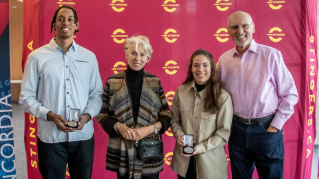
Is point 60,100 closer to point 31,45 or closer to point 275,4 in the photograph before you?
point 31,45

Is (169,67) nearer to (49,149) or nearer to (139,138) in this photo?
(139,138)

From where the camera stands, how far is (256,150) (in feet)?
6.29

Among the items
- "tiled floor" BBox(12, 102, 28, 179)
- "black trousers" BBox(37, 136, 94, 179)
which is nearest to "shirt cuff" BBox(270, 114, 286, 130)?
"black trousers" BBox(37, 136, 94, 179)

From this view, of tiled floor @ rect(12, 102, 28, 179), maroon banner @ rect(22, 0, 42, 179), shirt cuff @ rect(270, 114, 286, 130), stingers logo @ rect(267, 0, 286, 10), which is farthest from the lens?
tiled floor @ rect(12, 102, 28, 179)

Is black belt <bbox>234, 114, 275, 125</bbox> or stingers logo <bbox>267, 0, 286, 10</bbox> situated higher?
stingers logo <bbox>267, 0, 286, 10</bbox>

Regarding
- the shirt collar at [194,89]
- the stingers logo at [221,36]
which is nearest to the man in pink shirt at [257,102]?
the shirt collar at [194,89]

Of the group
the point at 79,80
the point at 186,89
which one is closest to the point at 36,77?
the point at 79,80

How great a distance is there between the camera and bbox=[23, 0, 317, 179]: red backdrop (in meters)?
2.96

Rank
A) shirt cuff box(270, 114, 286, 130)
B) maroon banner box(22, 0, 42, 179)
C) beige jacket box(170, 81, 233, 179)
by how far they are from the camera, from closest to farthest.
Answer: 1. beige jacket box(170, 81, 233, 179)
2. shirt cuff box(270, 114, 286, 130)
3. maroon banner box(22, 0, 42, 179)

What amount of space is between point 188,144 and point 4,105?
2.14 m

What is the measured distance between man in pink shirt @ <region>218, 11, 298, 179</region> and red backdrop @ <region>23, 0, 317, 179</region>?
108cm

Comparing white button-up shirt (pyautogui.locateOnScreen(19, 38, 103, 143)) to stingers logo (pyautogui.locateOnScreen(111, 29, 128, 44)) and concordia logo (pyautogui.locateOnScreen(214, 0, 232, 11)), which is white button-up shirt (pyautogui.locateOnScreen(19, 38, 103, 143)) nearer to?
stingers logo (pyautogui.locateOnScreen(111, 29, 128, 44))

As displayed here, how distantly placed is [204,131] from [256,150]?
54 centimetres

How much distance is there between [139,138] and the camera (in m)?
1.68
